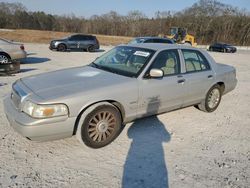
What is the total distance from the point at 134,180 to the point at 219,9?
68149 mm

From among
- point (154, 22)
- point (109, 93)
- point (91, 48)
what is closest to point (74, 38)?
point (91, 48)

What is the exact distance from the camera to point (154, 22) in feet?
208

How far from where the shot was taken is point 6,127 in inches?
166

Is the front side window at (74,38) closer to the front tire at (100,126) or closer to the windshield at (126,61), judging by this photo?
the windshield at (126,61)

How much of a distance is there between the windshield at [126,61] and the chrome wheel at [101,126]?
85 cm

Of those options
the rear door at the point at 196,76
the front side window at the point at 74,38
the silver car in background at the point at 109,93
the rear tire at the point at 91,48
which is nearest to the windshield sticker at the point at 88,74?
the silver car in background at the point at 109,93

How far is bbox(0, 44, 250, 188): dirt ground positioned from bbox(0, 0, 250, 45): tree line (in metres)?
55.9

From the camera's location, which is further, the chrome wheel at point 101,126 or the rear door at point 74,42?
the rear door at point 74,42

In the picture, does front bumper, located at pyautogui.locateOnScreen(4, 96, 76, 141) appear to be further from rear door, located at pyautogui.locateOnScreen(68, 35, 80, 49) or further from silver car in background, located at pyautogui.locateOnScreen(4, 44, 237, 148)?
rear door, located at pyautogui.locateOnScreen(68, 35, 80, 49)

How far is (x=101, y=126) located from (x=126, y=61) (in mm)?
1422

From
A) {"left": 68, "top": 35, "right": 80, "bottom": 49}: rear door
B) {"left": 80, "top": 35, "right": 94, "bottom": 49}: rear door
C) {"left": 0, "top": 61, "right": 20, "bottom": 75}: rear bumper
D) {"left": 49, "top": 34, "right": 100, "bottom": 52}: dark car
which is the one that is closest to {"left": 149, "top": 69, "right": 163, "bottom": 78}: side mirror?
{"left": 0, "top": 61, "right": 20, "bottom": 75}: rear bumper

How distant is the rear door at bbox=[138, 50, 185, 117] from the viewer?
4.08 meters

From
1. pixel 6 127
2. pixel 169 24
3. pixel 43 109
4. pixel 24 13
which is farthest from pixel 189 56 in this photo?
pixel 24 13

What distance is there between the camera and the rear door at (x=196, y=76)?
479 cm
